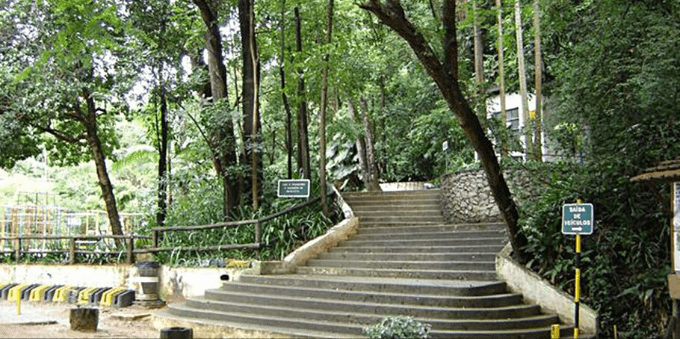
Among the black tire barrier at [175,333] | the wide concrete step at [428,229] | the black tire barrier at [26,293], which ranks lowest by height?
the black tire barrier at [26,293]

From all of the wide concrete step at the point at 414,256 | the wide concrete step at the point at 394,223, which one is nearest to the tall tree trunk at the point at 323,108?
the wide concrete step at the point at 394,223

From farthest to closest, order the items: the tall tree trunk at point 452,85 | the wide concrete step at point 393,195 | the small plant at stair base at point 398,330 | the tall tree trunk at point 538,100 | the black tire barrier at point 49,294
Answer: the wide concrete step at point 393,195, the black tire barrier at point 49,294, the tall tree trunk at point 538,100, the tall tree trunk at point 452,85, the small plant at stair base at point 398,330

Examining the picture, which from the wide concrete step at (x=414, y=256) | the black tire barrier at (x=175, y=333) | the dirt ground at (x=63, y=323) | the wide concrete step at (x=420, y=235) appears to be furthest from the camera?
the wide concrete step at (x=420, y=235)

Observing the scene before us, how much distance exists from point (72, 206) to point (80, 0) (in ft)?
79.7

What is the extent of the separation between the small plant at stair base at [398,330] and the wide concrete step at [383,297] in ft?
6.25

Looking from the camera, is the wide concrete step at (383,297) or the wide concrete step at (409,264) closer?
the wide concrete step at (383,297)

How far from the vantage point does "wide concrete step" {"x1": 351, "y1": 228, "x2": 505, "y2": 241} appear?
12.5 meters

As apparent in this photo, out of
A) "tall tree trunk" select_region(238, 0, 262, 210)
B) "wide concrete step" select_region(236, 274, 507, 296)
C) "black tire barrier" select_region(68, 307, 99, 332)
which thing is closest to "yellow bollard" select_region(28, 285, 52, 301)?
"black tire barrier" select_region(68, 307, 99, 332)

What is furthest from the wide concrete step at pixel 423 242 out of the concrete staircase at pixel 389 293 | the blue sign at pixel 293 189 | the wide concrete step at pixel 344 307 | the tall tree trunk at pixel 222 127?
the tall tree trunk at pixel 222 127

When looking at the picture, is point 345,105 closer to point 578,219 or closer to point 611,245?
point 611,245

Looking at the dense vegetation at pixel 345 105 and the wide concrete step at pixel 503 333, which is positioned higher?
the dense vegetation at pixel 345 105

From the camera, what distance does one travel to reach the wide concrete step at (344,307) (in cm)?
884

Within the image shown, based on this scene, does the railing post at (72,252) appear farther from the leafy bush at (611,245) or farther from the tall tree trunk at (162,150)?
the leafy bush at (611,245)

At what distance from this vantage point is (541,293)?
9414mm
